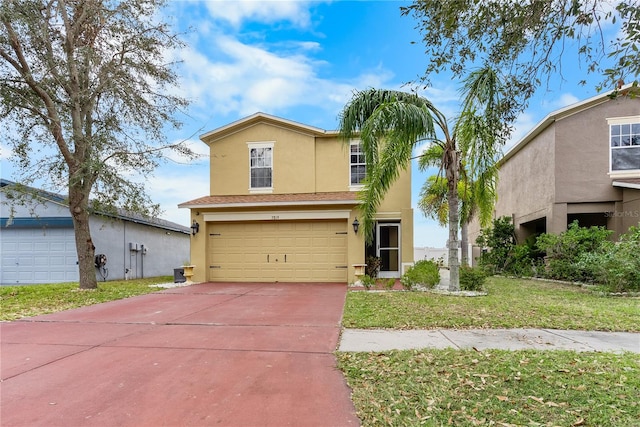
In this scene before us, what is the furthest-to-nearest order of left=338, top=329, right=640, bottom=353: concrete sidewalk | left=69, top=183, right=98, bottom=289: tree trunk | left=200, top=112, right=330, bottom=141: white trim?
left=200, top=112, right=330, bottom=141: white trim
left=69, top=183, right=98, bottom=289: tree trunk
left=338, top=329, right=640, bottom=353: concrete sidewalk

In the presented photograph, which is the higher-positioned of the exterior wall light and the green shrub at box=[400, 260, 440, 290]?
the exterior wall light

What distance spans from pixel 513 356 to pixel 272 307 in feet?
17.3

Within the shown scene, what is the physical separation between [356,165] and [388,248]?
344cm

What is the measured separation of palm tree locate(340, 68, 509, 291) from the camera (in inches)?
357

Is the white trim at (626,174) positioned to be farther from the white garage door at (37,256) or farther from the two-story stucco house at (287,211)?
the white garage door at (37,256)

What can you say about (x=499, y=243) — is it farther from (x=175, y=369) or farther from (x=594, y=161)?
(x=175, y=369)

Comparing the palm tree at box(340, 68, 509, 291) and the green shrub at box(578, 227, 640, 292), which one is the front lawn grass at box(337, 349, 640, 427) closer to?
the palm tree at box(340, 68, 509, 291)

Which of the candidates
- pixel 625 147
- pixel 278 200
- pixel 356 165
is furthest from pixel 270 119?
pixel 625 147

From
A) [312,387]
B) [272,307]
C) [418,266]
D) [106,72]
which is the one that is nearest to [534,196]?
[418,266]

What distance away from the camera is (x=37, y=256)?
15.1 meters

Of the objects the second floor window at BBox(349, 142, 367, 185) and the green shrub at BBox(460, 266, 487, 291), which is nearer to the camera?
the green shrub at BBox(460, 266, 487, 291)

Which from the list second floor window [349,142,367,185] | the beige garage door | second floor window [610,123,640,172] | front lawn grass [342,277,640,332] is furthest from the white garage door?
second floor window [610,123,640,172]

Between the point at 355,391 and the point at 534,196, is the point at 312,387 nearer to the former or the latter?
the point at 355,391

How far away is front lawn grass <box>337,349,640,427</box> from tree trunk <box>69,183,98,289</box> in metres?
10.2
